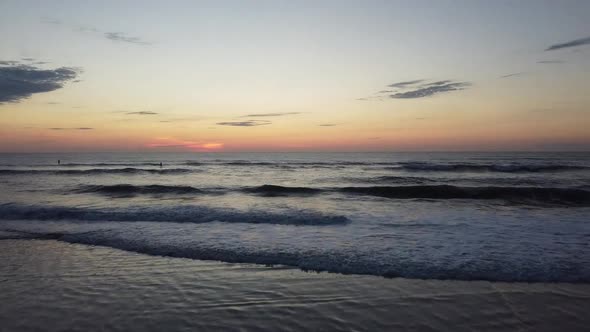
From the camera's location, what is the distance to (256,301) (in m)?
5.16

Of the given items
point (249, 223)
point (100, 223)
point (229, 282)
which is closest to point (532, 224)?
point (249, 223)

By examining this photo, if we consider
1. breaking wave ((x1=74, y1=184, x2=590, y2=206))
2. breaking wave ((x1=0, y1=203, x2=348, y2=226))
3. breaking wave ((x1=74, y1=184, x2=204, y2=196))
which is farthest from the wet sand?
breaking wave ((x1=74, y1=184, x2=204, y2=196))

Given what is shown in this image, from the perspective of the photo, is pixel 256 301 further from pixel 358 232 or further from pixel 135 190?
pixel 135 190

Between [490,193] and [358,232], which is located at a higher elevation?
[358,232]

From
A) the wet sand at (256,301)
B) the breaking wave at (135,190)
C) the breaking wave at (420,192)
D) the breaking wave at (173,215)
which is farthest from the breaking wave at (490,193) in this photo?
the wet sand at (256,301)

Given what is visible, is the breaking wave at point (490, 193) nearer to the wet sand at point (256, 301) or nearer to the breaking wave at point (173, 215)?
the breaking wave at point (173, 215)

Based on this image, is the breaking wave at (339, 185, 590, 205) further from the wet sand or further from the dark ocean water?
the wet sand

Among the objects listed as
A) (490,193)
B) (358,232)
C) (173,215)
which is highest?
(173,215)

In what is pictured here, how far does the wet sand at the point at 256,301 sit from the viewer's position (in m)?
4.43

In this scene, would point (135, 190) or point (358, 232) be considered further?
point (135, 190)

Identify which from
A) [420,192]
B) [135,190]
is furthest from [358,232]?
[135,190]

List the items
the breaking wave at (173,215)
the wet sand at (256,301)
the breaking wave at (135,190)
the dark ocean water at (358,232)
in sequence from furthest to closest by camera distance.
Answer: the breaking wave at (135,190), the breaking wave at (173,215), the dark ocean water at (358,232), the wet sand at (256,301)

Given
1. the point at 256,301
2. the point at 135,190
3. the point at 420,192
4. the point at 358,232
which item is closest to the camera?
the point at 256,301

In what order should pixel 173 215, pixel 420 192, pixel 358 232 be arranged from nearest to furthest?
pixel 358 232 → pixel 173 215 → pixel 420 192
